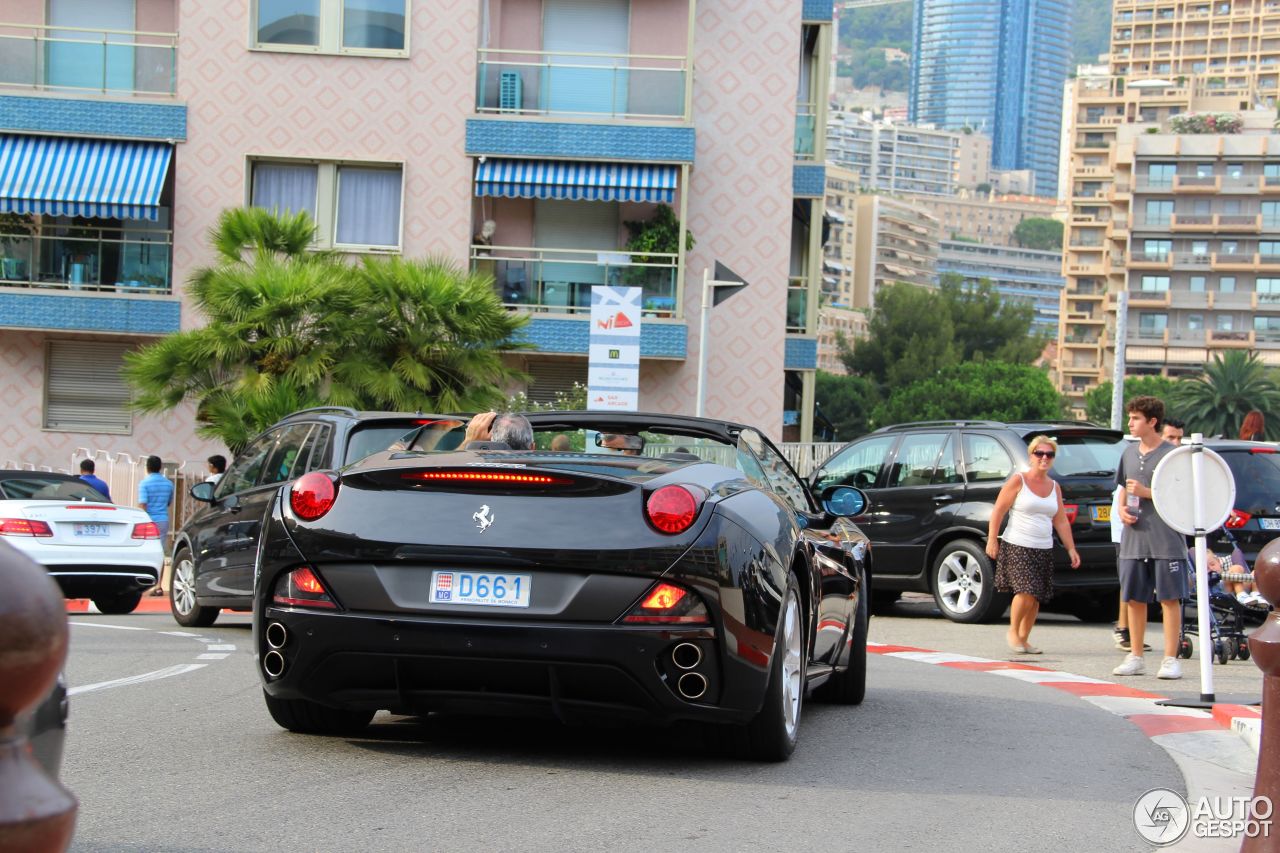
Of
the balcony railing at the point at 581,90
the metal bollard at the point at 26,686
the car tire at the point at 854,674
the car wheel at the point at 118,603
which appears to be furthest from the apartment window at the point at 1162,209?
the metal bollard at the point at 26,686

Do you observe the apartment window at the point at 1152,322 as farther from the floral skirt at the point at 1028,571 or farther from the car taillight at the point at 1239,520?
the floral skirt at the point at 1028,571

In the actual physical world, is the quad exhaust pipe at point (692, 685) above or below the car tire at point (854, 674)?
above

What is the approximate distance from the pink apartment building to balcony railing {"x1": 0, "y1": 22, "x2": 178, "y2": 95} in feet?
0.12

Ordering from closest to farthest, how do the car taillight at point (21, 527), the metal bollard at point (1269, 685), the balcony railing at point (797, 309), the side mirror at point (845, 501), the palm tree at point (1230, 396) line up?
1. the metal bollard at point (1269, 685)
2. the side mirror at point (845, 501)
3. the car taillight at point (21, 527)
4. the balcony railing at point (797, 309)
5. the palm tree at point (1230, 396)

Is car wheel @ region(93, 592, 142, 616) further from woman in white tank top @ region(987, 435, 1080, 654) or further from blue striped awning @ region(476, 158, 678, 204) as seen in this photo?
blue striped awning @ region(476, 158, 678, 204)

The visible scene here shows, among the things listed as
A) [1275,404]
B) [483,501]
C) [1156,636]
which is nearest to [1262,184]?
[1275,404]

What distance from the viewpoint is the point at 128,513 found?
1642 centimetres

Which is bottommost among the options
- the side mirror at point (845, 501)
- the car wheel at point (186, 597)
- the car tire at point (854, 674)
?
the car wheel at point (186, 597)

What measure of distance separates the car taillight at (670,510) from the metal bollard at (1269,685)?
215cm

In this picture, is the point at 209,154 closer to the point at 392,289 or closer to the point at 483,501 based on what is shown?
the point at 392,289

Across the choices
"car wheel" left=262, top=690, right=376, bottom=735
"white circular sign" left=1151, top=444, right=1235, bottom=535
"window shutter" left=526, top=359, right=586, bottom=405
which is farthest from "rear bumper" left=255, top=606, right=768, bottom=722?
"window shutter" left=526, top=359, right=586, bottom=405

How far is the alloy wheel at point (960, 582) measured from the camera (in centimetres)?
1634

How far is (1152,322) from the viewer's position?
13812cm

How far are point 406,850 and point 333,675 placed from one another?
1.48 meters
